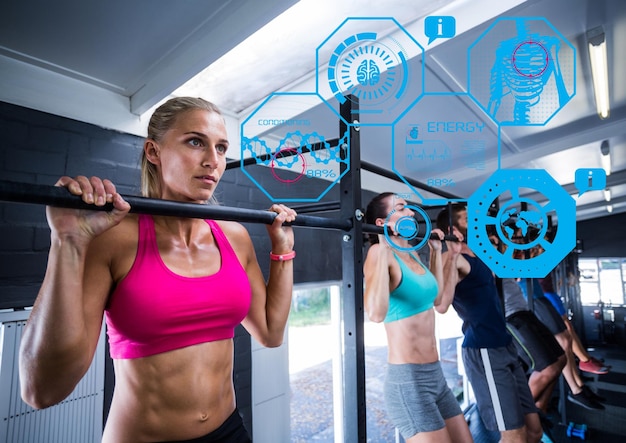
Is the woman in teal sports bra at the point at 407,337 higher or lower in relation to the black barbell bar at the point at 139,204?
lower

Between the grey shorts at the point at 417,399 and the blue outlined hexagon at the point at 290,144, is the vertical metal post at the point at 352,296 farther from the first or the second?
the grey shorts at the point at 417,399

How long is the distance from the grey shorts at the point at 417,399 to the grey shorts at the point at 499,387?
353mm

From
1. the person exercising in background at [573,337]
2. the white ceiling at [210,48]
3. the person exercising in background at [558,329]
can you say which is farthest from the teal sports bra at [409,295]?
the person exercising in background at [573,337]

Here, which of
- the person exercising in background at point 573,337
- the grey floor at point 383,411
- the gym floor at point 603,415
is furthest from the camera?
the person exercising in background at point 573,337

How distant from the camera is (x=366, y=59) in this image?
5.00 ft

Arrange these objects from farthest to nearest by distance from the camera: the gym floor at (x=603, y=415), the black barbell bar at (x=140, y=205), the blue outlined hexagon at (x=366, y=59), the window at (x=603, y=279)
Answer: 1. the gym floor at (x=603, y=415)
2. the window at (x=603, y=279)
3. the blue outlined hexagon at (x=366, y=59)
4. the black barbell bar at (x=140, y=205)

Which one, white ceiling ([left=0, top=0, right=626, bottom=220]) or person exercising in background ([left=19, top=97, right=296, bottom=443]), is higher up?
white ceiling ([left=0, top=0, right=626, bottom=220])

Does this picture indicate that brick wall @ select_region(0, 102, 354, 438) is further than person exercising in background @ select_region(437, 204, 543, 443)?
No

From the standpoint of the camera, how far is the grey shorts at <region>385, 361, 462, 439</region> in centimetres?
140

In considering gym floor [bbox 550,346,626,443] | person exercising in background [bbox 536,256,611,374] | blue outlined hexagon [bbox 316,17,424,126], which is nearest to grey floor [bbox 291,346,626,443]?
gym floor [bbox 550,346,626,443]

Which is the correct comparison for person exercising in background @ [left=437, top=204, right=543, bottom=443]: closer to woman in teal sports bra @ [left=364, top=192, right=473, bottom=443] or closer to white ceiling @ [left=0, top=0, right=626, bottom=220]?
woman in teal sports bra @ [left=364, top=192, right=473, bottom=443]

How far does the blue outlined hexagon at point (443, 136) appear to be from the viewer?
5.83 feet
